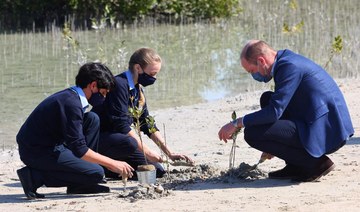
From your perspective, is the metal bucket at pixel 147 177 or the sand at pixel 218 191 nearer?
the sand at pixel 218 191

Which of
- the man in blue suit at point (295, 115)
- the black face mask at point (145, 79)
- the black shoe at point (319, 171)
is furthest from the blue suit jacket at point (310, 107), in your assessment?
the black face mask at point (145, 79)

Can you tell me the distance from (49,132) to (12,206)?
0.61m

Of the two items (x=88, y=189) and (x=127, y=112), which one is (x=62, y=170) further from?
(x=127, y=112)

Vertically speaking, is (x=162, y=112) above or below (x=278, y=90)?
below

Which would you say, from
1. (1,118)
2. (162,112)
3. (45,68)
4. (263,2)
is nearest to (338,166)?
(162,112)

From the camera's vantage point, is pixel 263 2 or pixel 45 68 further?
pixel 263 2

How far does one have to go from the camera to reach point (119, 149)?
26.4 ft

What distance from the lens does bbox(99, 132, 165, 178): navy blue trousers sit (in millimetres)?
7996

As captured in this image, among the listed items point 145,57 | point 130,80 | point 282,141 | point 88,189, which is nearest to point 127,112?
point 130,80

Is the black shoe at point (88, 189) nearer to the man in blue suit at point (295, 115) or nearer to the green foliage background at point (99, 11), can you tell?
the man in blue suit at point (295, 115)

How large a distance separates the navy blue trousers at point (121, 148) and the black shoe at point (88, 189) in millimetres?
463

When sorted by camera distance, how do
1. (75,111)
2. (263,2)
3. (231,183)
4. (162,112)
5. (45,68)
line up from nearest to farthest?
(75,111) < (231,183) < (162,112) < (45,68) < (263,2)

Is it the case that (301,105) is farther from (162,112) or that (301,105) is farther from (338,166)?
(162,112)

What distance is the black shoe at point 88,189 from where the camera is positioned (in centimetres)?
761
